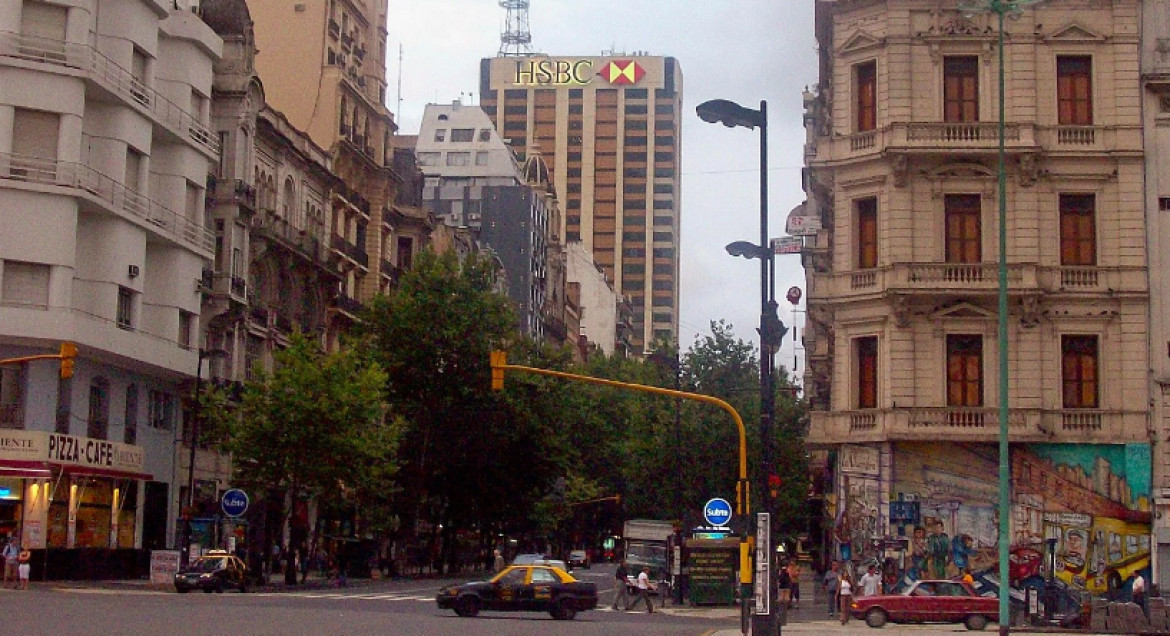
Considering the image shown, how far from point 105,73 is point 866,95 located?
947 inches

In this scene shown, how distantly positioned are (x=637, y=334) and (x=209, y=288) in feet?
456

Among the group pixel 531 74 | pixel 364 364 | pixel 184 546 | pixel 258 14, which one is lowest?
pixel 184 546

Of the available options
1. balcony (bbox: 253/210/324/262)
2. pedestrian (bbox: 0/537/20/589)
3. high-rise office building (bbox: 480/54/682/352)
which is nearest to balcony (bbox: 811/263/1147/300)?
pedestrian (bbox: 0/537/20/589)

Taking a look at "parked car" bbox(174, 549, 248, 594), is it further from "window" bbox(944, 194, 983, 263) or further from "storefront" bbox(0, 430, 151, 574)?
"window" bbox(944, 194, 983, 263)

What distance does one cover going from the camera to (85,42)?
49.5 meters

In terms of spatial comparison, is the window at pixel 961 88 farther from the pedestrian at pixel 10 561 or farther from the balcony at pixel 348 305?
the balcony at pixel 348 305

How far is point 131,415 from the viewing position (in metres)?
54.3

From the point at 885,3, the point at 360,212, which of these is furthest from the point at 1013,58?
the point at 360,212

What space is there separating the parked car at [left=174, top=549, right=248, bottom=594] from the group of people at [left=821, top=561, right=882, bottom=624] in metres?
→ 17.1

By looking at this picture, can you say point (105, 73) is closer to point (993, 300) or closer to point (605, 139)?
point (993, 300)

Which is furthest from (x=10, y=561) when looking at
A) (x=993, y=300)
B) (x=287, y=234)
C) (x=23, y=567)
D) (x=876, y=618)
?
(x=993, y=300)

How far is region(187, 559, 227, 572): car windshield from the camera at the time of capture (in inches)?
1777

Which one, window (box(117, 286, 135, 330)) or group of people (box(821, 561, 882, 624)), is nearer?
group of people (box(821, 561, 882, 624))

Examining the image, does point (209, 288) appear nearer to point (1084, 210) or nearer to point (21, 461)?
point (21, 461)
